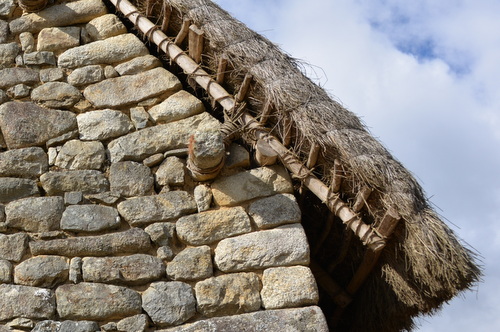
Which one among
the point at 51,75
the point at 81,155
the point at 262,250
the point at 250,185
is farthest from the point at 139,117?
the point at 262,250

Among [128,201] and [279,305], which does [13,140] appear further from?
[279,305]

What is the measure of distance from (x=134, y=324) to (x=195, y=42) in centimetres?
149

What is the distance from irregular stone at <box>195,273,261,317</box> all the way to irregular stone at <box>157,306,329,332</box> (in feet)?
0.14

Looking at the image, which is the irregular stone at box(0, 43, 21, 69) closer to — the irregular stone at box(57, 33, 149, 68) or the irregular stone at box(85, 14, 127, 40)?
the irregular stone at box(57, 33, 149, 68)

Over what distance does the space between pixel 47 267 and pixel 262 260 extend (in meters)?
0.90

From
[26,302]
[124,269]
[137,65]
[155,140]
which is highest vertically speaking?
[137,65]

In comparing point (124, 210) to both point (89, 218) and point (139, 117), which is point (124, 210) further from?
point (139, 117)

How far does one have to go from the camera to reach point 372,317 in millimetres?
4047

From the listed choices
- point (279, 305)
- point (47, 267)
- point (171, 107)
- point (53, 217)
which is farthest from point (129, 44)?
point (279, 305)

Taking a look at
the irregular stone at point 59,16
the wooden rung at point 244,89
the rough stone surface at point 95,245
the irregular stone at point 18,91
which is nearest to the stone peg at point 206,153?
the wooden rung at point 244,89

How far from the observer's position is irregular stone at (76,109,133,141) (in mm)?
3879

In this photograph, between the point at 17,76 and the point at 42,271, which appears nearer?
the point at 42,271

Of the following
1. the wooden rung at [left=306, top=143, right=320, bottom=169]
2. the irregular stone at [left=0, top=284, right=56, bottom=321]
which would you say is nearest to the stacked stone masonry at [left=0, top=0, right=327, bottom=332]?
the irregular stone at [left=0, top=284, right=56, bottom=321]

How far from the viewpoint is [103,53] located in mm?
4191
